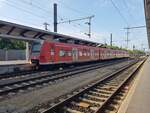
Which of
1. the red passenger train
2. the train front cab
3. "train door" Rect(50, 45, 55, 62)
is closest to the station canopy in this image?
the red passenger train

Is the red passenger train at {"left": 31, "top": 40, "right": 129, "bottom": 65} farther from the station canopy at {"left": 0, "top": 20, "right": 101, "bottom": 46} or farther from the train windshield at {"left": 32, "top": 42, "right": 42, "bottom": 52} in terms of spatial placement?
the station canopy at {"left": 0, "top": 20, "right": 101, "bottom": 46}

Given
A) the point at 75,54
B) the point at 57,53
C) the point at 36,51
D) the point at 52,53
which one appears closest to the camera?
the point at 36,51

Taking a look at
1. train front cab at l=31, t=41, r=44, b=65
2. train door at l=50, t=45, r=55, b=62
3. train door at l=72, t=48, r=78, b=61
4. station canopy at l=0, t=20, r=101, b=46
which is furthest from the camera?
train door at l=72, t=48, r=78, b=61

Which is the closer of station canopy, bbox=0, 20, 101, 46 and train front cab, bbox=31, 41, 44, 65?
train front cab, bbox=31, 41, 44, 65

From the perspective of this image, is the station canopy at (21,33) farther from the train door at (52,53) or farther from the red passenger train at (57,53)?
the train door at (52,53)

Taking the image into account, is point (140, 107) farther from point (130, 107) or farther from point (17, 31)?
point (17, 31)

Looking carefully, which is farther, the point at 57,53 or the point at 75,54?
the point at 75,54

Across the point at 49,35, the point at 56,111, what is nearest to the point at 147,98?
the point at 56,111

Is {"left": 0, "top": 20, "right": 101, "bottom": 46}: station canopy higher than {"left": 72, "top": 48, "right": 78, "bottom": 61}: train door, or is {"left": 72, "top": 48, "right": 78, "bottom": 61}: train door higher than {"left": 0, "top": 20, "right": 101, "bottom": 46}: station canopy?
{"left": 0, "top": 20, "right": 101, "bottom": 46}: station canopy

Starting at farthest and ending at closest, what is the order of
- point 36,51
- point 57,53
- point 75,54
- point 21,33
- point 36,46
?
1. point 75,54
2. point 21,33
3. point 57,53
4. point 36,46
5. point 36,51

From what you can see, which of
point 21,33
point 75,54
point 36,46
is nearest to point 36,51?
point 36,46

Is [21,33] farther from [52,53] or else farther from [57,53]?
[52,53]

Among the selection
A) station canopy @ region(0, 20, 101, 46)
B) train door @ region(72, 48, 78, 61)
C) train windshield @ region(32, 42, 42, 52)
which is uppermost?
station canopy @ region(0, 20, 101, 46)

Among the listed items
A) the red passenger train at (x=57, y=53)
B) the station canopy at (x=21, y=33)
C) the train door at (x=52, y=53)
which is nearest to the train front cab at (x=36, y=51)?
the red passenger train at (x=57, y=53)
